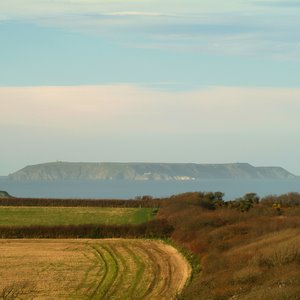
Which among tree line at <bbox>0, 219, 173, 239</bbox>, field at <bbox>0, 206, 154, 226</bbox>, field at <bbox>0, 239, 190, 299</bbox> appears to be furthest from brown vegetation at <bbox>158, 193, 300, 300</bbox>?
field at <bbox>0, 206, 154, 226</bbox>

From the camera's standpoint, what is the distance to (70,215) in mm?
77250

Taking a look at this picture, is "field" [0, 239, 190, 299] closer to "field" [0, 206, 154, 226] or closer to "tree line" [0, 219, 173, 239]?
"tree line" [0, 219, 173, 239]

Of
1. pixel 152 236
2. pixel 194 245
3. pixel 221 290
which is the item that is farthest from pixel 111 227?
pixel 221 290

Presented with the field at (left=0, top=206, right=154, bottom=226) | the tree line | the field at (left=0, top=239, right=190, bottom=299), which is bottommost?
the field at (left=0, top=239, right=190, bottom=299)

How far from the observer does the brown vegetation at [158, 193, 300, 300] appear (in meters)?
24.9

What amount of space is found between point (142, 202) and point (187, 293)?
208ft

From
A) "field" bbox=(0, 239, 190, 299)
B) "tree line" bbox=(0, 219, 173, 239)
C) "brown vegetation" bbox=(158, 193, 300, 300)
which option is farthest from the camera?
"tree line" bbox=(0, 219, 173, 239)

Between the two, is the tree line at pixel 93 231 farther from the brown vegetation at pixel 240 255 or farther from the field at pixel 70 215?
the field at pixel 70 215

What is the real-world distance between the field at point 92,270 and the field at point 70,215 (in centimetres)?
1458

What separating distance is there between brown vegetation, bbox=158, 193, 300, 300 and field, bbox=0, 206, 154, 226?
11228 millimetres

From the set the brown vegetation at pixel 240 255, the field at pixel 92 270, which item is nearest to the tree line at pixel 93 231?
the brown vegetation at pixel 240 255

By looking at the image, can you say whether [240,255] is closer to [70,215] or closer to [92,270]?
[92,270]

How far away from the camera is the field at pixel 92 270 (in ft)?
106

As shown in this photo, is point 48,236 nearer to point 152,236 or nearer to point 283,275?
point 152,236
